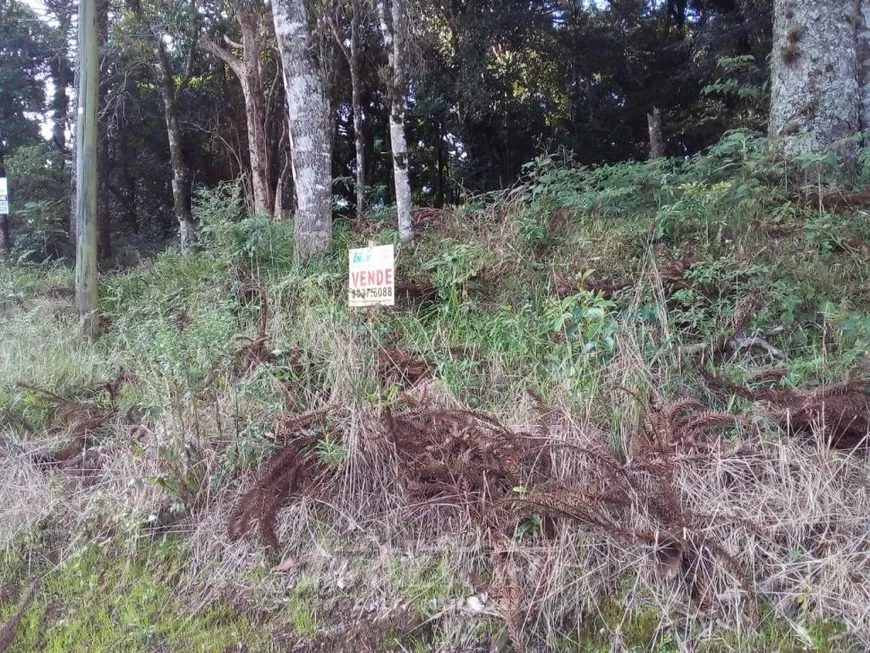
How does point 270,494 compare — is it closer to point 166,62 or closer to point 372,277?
point 372,277

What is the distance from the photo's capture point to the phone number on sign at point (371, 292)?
4570 mm

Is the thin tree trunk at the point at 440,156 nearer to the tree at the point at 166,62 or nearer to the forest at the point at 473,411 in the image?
the tree at the point at 166,62

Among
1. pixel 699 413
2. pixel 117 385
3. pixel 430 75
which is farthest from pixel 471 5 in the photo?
pixel 699 413

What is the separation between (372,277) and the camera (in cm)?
465

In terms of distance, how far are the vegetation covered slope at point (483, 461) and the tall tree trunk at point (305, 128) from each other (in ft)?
4.03

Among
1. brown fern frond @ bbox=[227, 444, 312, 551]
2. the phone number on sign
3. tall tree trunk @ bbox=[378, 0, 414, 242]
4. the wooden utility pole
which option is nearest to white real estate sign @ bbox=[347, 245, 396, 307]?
the phone number on sign

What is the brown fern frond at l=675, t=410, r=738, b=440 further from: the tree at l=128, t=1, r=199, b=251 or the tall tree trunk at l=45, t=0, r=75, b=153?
the tall tree trunk at l=45, t=0, r=75, b=153

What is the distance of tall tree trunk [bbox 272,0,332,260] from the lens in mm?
6809

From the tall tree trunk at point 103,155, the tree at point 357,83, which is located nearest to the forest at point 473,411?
the tree at point 357,83

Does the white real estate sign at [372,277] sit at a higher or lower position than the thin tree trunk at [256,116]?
lower

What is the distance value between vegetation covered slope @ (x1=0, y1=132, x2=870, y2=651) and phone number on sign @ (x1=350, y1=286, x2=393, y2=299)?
0.83 feet

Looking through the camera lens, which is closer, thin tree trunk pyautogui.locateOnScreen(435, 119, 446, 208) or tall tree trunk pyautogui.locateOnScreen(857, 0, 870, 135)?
tall tree trunk pyautogui.locateOnScreen(857, 0, 870, 135)

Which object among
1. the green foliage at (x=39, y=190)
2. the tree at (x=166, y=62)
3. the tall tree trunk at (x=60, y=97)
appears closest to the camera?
the tree at (x=166, y=62)

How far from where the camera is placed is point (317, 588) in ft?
10.2
